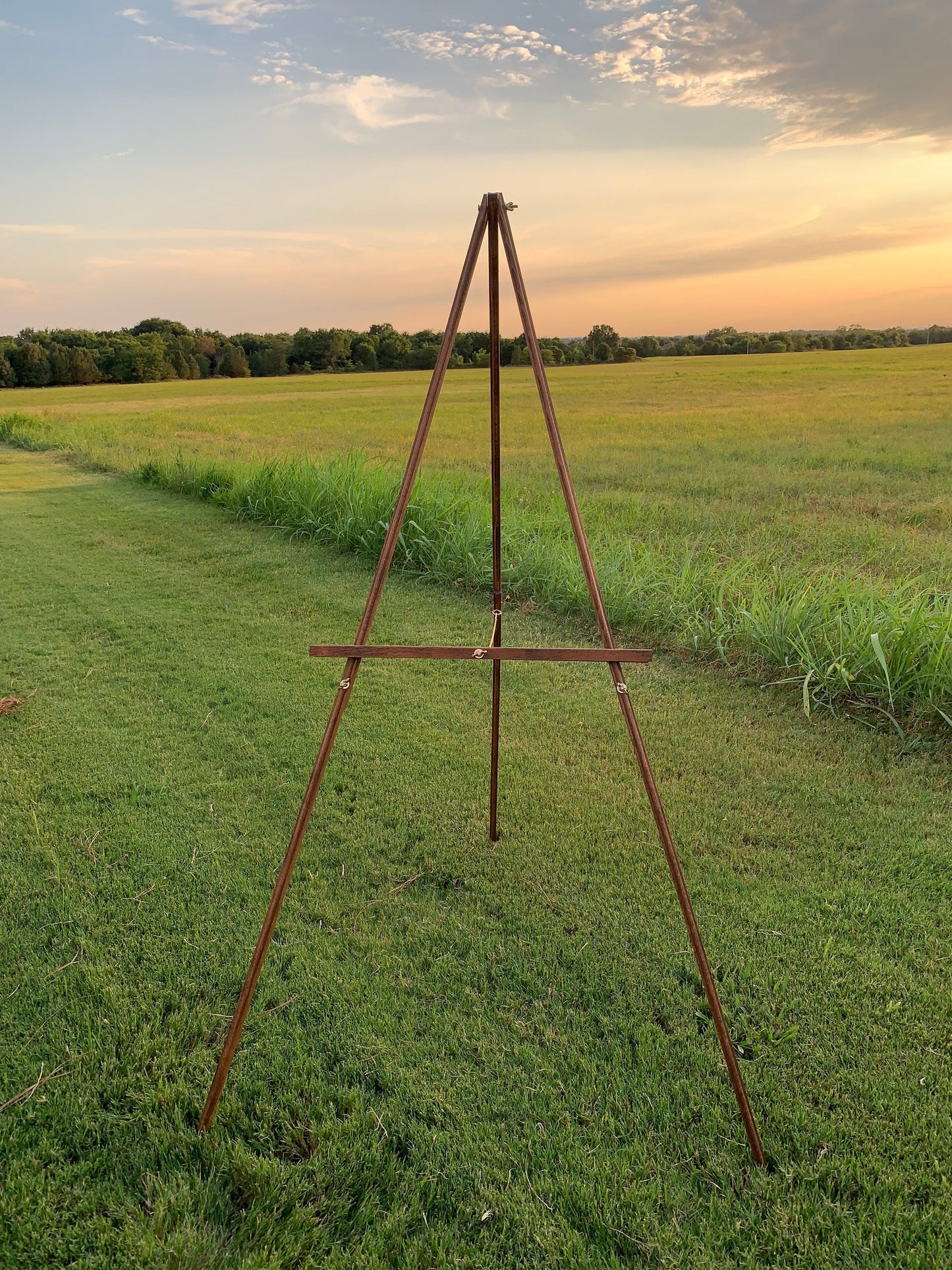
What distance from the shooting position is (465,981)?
7.01ft

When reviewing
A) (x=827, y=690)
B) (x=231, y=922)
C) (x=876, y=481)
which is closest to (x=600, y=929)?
(x=231, y=922)

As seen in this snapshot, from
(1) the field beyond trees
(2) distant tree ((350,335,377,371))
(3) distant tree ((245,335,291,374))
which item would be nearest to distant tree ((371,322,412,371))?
(2) distant tree ((350,335,377,371))

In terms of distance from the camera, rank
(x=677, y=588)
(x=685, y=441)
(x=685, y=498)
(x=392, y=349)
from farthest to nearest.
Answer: (x=392, y=349) → (x=685, y=441) → (x=685, y=498) → (x=677, y=588)

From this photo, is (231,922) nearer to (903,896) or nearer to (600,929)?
(600,929)

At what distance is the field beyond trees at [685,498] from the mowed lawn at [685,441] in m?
0.06

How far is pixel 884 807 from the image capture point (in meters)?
2.93

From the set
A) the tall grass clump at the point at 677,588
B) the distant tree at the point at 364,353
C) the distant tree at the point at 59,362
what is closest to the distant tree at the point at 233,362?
the distant tree at the point at 364,353

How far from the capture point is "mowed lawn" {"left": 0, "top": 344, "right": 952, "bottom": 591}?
7.09 metres

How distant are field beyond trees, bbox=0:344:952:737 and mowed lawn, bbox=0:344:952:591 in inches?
2.3

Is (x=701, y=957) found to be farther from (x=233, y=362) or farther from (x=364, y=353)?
(x=233, y=362)

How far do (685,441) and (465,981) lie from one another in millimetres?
12311

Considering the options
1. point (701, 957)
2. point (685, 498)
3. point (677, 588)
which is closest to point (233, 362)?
point (685, 498)

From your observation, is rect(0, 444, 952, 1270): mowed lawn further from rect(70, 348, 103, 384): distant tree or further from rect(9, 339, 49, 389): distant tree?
rect(9, 339, 49, 389): distant tree

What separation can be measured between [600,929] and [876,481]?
8.78 m
